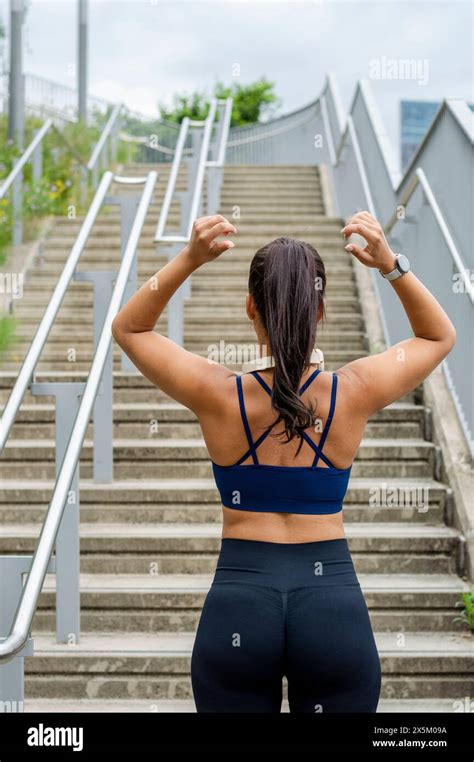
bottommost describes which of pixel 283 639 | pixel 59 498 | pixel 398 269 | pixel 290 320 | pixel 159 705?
pixel 159 705

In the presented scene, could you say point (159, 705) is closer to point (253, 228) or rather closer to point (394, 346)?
point (394, 346)

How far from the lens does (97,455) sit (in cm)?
495

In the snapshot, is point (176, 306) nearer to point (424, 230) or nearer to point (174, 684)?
point (424, 230)

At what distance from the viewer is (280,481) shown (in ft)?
5.69

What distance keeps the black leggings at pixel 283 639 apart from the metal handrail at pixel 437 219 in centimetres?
328

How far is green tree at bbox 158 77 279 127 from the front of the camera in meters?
35.3

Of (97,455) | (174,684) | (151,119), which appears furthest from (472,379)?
(151,119)

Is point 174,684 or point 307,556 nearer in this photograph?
point 307,556

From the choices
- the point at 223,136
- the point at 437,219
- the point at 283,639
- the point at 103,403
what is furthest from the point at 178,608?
the point at 223,136

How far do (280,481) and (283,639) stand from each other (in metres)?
0.25

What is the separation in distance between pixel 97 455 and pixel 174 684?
4.67 ft

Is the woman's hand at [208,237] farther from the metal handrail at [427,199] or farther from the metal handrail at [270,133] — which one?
the metal handrail at [270,133]

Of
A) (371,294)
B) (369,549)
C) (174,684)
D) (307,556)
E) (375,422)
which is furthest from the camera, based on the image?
(371,294)

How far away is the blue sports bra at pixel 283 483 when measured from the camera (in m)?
1.73
